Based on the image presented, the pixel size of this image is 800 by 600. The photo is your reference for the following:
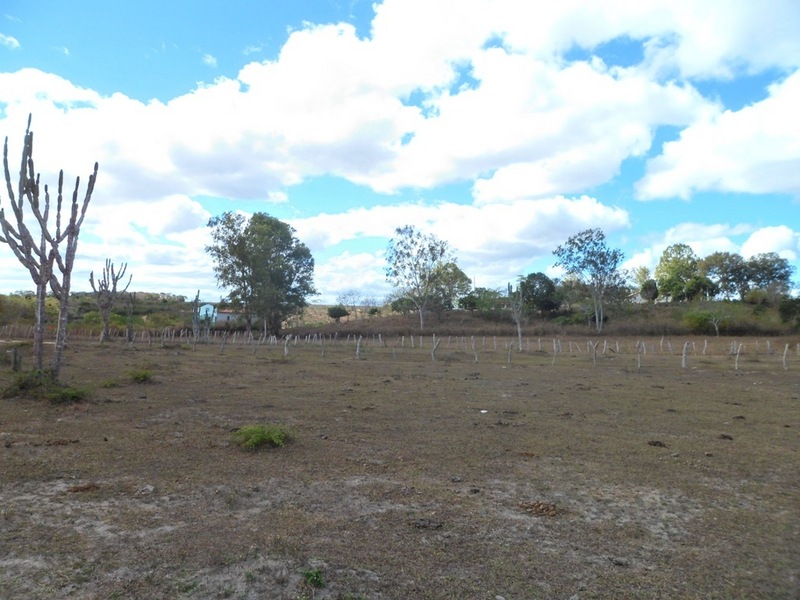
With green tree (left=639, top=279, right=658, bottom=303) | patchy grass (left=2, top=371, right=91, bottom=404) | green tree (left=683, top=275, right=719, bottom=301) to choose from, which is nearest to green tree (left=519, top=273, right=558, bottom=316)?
green tree (left=639, top=279, right=658, bottom=303)

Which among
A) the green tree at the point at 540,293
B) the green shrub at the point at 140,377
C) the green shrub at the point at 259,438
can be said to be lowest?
the green shrub at the point at 259,438

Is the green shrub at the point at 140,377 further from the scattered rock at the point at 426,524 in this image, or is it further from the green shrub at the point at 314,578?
the green shrub at the point at 314,578

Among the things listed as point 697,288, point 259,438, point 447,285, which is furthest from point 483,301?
point 259,438

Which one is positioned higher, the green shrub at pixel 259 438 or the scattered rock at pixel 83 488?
the green shrub at pixel 259 438

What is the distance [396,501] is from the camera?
237 inches

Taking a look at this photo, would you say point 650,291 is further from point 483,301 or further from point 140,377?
point 140,377

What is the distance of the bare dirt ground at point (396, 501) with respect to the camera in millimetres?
4242

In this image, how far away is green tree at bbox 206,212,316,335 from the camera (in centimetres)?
5053

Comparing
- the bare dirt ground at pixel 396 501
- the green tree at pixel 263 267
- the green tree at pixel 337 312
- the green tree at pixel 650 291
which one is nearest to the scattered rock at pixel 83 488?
the bare dirt ground at pixel 396 501

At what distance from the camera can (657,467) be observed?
7.73 metres

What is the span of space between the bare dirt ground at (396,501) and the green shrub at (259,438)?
14 centimetres

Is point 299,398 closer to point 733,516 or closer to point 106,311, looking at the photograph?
point 733,516

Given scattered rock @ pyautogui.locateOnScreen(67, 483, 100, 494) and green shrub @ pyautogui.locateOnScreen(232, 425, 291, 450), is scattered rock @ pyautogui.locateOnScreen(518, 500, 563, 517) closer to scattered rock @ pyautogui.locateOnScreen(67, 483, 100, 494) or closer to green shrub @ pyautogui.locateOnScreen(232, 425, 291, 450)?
green shrub @ pyautogui.locateOnScreen(232, 425, 291, 450)

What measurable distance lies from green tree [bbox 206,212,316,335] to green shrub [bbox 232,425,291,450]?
4231 cm
